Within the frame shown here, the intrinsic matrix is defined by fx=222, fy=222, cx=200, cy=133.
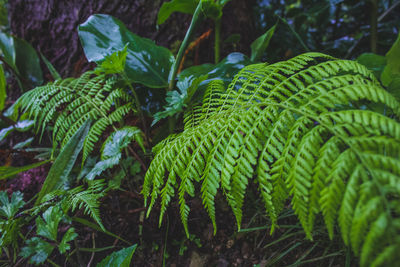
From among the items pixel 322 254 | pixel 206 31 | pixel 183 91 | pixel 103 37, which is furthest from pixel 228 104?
pixel 206 31

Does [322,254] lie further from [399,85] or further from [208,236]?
[399,85]

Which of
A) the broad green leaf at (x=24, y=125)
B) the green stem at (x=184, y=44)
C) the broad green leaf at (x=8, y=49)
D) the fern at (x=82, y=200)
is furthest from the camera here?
the broad green leaf at (x=8, y=49)

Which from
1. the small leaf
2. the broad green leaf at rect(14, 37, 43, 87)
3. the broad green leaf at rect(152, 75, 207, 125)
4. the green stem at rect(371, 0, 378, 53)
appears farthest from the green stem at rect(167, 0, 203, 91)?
the green stem at rect(371, 0, 378, 53)

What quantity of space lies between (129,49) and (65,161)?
66 cm

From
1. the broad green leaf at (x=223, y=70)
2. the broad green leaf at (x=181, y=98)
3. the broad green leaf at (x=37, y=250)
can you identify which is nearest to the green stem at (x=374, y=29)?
the broad green leaf at (x=223, y=70)

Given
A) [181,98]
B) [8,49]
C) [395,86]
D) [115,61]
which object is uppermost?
[8,49]

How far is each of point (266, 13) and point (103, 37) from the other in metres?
1.58

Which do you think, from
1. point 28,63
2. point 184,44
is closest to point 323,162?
point 184,44

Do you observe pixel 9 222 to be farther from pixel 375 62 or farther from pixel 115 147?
pixel 375 62

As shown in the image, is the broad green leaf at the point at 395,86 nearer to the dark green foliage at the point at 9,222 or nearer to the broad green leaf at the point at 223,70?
the broad green leaf at the point at 223,70

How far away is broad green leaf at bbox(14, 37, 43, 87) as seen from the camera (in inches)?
63.8

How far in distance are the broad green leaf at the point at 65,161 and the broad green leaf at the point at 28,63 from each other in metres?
0.87

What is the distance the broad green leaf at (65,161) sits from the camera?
1.06 metres

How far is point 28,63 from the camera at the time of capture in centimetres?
164
